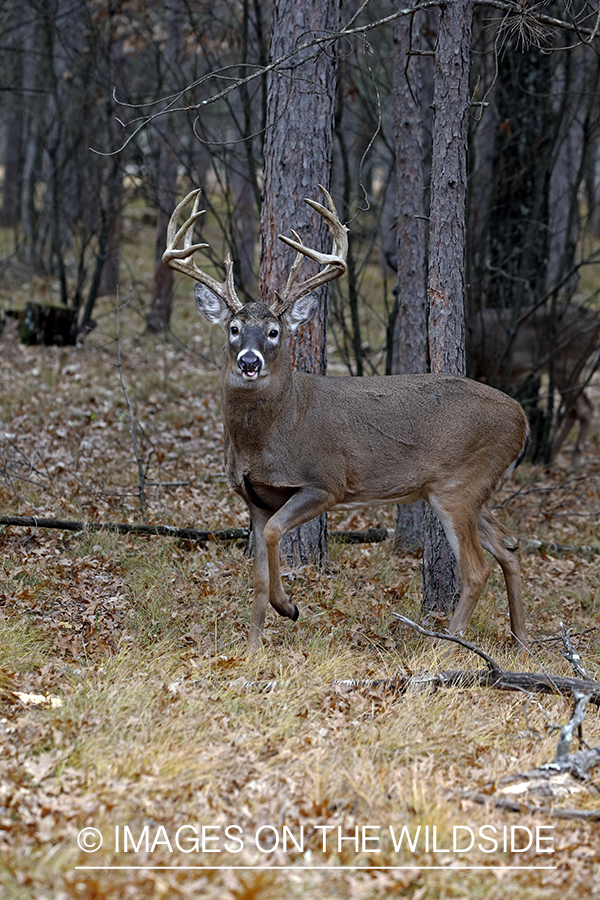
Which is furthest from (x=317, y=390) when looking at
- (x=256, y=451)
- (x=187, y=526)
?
(x=187, y=526)

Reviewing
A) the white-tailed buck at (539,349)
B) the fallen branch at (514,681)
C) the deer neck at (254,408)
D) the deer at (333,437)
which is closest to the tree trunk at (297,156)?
the deer at (333,437)

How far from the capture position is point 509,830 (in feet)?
11.8

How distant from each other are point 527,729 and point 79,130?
1285cm

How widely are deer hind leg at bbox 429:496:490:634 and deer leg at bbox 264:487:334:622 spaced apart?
82cm

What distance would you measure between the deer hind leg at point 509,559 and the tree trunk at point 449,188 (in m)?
0.41

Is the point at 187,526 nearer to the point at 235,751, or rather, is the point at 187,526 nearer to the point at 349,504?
the point at 349,504

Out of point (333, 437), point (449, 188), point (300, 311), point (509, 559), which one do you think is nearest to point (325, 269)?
point (300, 311)

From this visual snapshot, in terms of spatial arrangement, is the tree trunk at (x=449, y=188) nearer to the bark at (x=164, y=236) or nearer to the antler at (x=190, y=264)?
the antler at (x=190, y=264)

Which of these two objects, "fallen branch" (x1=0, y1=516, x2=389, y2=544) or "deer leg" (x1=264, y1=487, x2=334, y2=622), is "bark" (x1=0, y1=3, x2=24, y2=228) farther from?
"deer leg" (x1=264, y1=487, x2=334, y2=622)

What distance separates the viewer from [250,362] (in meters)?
5.12

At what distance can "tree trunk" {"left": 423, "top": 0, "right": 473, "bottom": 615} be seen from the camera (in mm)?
6113

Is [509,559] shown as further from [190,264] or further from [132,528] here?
[190,264]

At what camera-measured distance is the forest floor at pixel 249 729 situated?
330cm

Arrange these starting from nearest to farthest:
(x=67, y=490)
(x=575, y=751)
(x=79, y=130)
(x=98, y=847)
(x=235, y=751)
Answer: (x=98, y=847), (x=235, y=751), (x=575, y=751), (x=67, y=490), (x=79, y=130)
